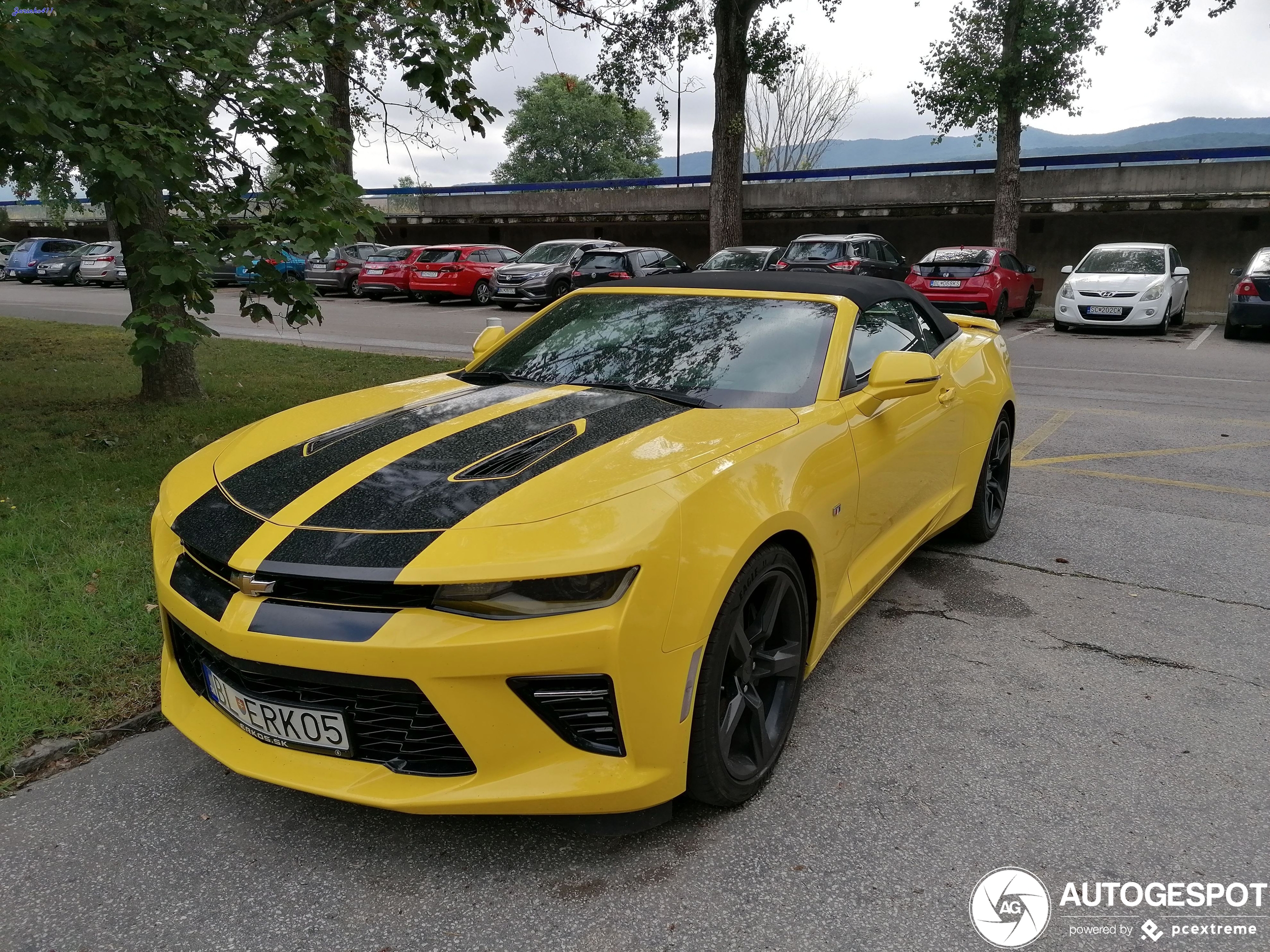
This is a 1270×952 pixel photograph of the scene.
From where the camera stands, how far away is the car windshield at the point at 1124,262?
16750mm

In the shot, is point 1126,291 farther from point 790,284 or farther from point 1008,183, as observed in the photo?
point 790,284

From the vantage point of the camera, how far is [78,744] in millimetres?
2980

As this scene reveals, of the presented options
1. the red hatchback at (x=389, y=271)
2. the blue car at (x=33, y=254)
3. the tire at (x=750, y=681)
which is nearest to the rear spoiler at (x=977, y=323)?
the tire at (x=750, y=681)

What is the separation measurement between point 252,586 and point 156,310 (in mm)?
4089

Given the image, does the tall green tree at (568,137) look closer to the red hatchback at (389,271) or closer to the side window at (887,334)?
the red hatchback at (389,271)

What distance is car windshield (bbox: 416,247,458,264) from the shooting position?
23.1 meters

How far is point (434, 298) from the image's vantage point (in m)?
23.5

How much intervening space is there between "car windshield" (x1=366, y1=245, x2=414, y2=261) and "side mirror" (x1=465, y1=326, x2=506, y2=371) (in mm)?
21041

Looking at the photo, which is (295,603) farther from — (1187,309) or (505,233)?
→ (505,233)

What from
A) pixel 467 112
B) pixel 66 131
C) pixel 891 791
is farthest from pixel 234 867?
pixel 467 112

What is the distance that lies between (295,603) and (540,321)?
2143 mm

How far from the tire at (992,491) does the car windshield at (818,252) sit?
13.6 meters

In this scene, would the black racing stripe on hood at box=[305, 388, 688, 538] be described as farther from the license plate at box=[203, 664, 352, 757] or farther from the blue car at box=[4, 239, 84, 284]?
the blue car at box=[4, 239, 84, 284]
